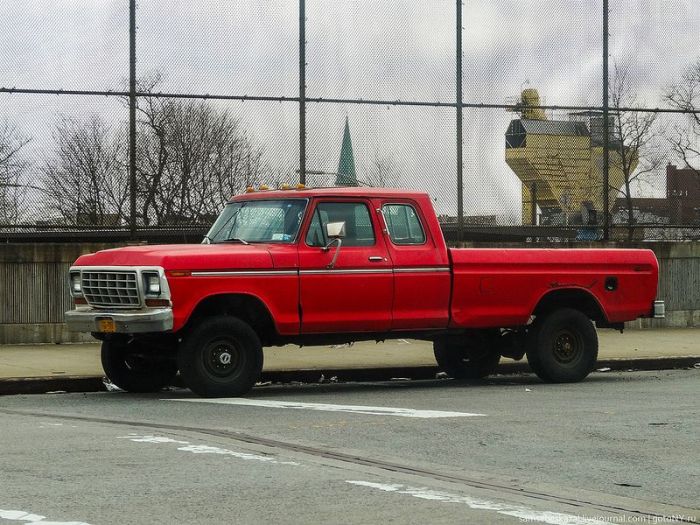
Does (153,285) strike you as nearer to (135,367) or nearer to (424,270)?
(135,367)

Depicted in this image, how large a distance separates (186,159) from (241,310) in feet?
17.9

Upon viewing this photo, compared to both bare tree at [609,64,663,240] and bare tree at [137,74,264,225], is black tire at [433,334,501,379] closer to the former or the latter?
bare tree at [137,74,264,225]

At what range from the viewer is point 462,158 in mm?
20000

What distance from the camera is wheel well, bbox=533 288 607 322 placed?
15227 mm

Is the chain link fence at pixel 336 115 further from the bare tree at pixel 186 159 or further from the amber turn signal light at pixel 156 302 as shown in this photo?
the amber turn signal light at pixel 156 302

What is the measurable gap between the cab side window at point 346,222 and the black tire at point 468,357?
207 cm

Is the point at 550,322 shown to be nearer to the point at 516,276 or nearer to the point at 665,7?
the point at 516,276

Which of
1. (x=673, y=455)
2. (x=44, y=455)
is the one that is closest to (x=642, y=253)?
(x=673, y=455)

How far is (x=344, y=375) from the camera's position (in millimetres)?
15664

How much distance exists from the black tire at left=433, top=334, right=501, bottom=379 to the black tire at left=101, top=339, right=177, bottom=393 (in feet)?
Answer: 10.8

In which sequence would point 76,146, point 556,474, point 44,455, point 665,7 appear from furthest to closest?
point 665,7 → point 76,146 → point 44,455 → point 556,474

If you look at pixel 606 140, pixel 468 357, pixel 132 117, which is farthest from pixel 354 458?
pixel 606 140

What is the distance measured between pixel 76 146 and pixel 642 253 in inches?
304

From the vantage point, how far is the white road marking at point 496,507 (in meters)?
6.76
